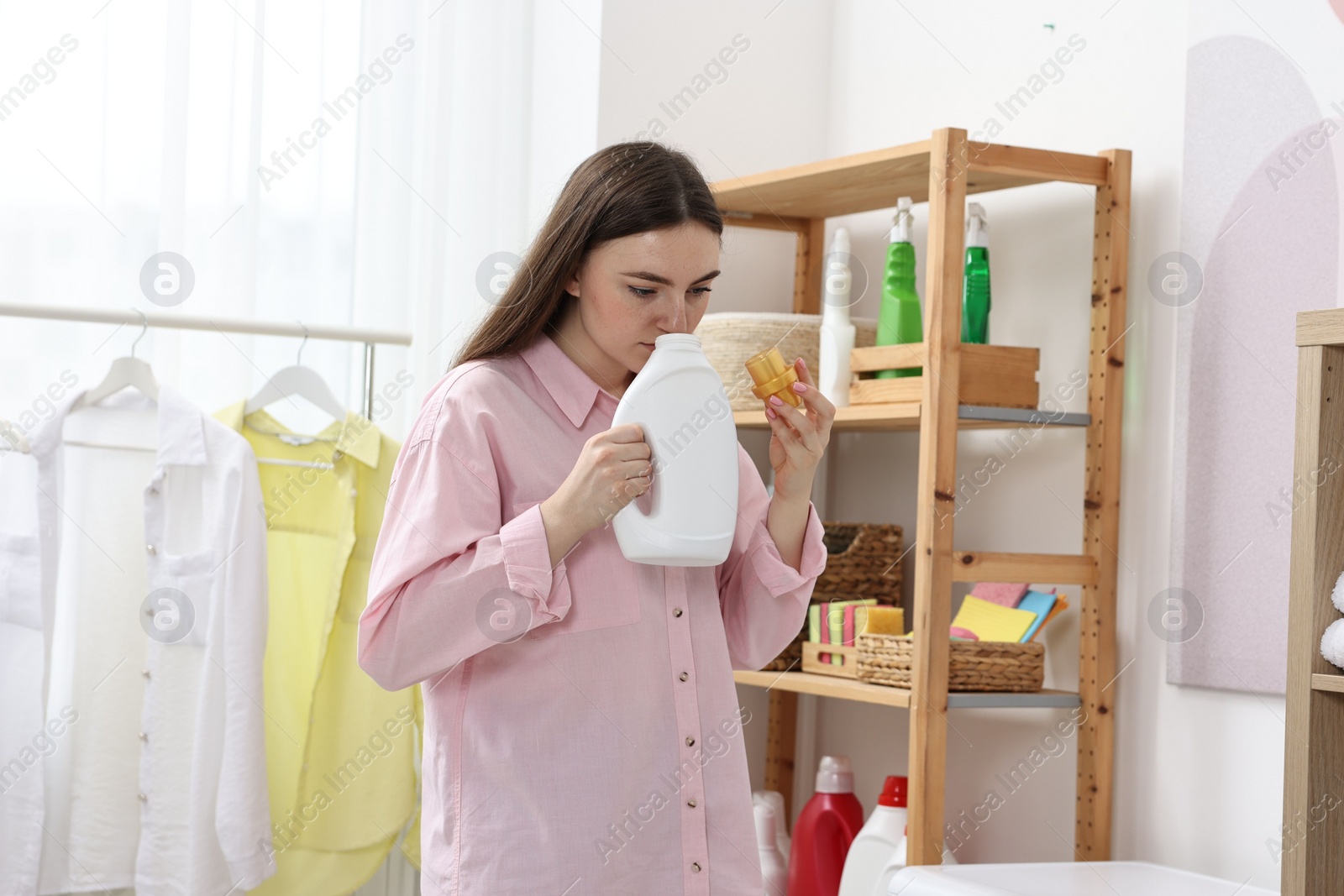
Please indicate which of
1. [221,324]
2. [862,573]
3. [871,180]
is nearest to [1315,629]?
[862,573]

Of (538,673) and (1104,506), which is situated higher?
(1104,506)

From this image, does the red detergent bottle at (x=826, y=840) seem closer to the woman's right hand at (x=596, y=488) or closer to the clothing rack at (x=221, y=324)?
the clothing rack at (x=221, y=324)

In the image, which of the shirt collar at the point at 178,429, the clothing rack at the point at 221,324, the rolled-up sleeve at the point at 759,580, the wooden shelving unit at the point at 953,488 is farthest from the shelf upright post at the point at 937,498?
the shirt collar at the point at 178,429

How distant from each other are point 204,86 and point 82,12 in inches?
7.9

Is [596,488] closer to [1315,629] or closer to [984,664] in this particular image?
[1315,629]

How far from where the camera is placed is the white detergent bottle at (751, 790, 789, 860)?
7.12ft

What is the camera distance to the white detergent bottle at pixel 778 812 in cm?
217

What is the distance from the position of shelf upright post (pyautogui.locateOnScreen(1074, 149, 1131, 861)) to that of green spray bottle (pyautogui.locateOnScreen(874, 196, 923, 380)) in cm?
27

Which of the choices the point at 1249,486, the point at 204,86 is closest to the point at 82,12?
the point at 204,86

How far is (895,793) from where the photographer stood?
1948mm

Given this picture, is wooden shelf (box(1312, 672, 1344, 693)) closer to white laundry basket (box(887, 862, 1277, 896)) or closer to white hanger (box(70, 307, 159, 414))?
white laundry basket (box(887, 862, 1277, 896))

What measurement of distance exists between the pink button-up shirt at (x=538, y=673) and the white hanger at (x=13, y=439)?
0.90 meters

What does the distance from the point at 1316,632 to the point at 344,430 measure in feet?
4.39

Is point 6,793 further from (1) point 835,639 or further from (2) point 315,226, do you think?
(1) point 835,639
